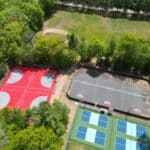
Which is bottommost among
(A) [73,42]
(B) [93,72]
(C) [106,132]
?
(C) [106,132]

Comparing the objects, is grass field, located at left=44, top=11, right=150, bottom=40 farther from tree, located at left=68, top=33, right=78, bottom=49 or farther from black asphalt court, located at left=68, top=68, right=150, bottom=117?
black asphalt court, located at left=68, top=68, right=150, bottom=117

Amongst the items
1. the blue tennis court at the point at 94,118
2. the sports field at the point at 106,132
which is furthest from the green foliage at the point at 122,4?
the blue tennis court at the point at 94,118

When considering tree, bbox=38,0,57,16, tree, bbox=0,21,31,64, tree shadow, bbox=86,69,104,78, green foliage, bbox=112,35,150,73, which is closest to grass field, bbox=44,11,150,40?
tree, bbox=38,0,57,16

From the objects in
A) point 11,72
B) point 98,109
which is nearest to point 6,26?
point 11,72

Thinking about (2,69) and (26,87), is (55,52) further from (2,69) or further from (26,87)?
(2,69)

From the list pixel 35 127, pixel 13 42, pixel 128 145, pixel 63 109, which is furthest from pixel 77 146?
pixel 13 42

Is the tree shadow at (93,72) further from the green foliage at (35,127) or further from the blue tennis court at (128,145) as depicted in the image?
the blue tennis court at (128,145)
